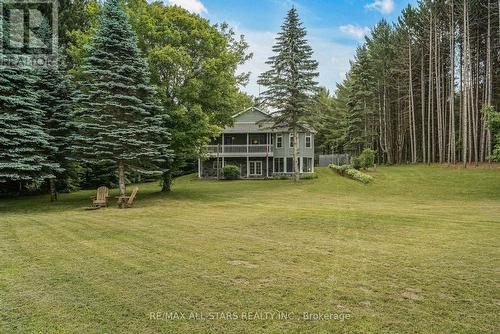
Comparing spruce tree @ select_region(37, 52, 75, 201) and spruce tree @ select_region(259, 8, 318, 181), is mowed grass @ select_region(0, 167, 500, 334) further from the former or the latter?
spruce tree @ select_region(259, 8, 318, 181)

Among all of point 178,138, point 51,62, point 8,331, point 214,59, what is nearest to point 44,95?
point 51,62

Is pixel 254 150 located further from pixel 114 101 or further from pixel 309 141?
pixel 114 101

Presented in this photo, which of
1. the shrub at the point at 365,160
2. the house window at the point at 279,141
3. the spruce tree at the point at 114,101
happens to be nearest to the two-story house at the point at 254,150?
the house window at the point at 279,141

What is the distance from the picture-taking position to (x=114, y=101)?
16656 millimetres

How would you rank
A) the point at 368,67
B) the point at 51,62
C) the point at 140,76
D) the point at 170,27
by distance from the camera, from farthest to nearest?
the point at 368,67 → the point at 170,27 → the point at 51,62 → the point at 140,76

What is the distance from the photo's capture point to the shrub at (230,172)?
110ft

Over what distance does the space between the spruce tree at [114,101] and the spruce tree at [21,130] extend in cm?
167

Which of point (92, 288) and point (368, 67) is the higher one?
point (368, 67)

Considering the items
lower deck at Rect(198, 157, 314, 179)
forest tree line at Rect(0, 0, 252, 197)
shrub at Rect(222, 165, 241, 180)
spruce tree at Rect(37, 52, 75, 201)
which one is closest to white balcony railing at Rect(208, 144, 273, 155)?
lower deck at Rect(198, 157, 314, 179)

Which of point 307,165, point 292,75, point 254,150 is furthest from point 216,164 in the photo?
point 292,75

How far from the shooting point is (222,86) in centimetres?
2117

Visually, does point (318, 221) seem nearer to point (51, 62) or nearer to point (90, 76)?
point (90, 76)

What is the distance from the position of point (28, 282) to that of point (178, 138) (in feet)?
46.1

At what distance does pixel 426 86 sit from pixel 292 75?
19525mm
